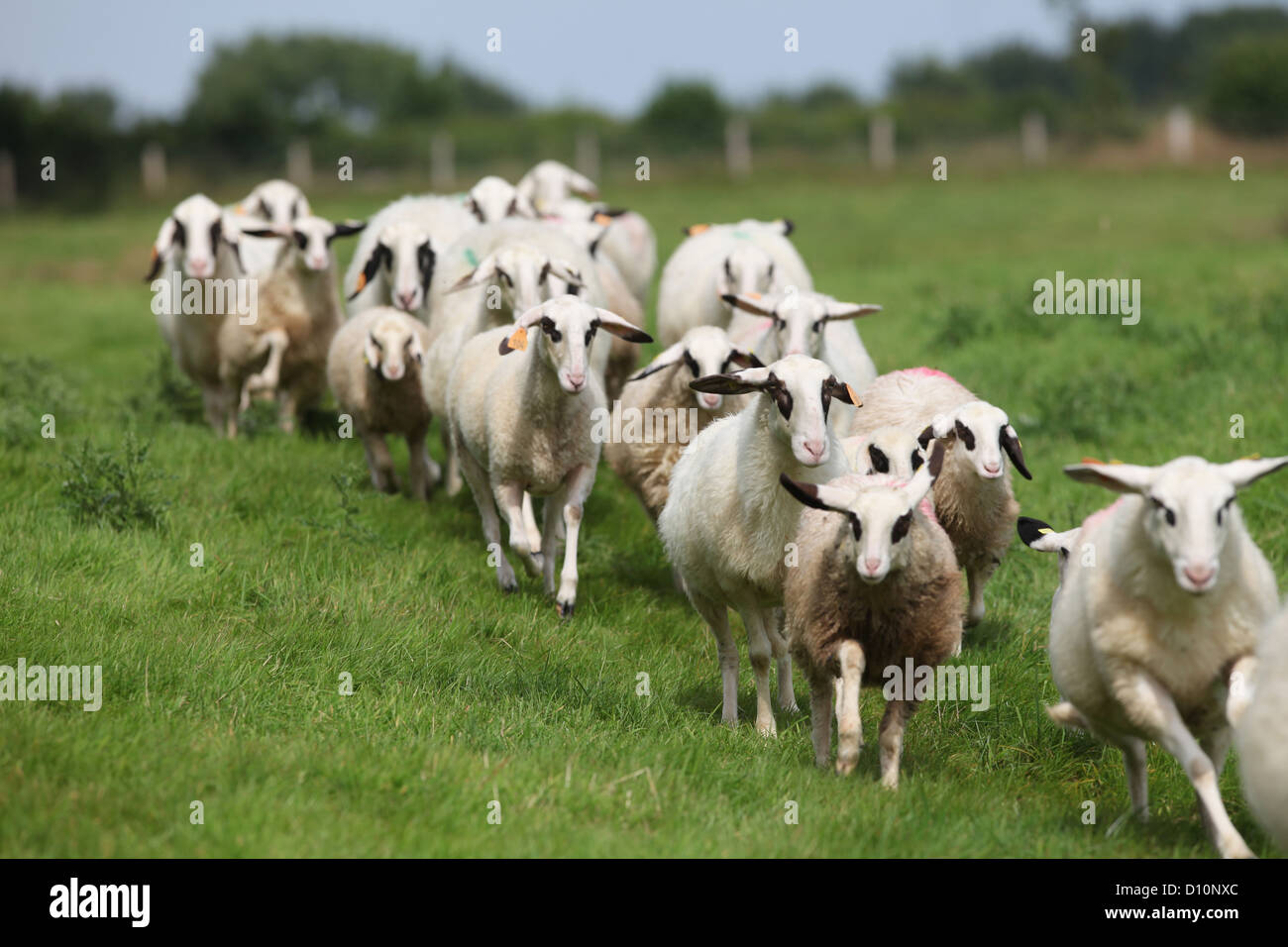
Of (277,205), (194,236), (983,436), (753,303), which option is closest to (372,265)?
(194,236)

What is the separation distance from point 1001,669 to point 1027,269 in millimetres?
10286

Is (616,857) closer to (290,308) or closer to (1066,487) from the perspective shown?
(1066,487)

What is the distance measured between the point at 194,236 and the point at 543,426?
457 cm

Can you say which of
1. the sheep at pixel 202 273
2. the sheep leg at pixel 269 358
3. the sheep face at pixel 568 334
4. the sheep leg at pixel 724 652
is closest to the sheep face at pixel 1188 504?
the sheep leg at pixel 724 652

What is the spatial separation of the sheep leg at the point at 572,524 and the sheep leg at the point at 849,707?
7.68ft

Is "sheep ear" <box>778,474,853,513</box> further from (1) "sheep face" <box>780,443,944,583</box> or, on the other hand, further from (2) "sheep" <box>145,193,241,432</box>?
(2) "sheep" <box>145,193,241,432</box>

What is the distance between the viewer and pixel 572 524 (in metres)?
7.63

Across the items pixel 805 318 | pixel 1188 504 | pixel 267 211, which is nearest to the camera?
pixel 1188 504

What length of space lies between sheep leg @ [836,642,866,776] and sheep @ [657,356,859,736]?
794 millimetres

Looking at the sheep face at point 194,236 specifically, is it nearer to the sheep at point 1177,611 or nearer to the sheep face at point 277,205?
the sheep face at point 277,205

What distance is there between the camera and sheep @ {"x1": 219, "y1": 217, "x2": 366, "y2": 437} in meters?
10.7

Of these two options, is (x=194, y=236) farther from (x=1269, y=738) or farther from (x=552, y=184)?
(x=1269, y=738)

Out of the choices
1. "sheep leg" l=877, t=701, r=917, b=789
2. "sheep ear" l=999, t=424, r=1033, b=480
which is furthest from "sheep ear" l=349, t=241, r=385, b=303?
"sheep leg" l=877, t=701, r=917, b=789

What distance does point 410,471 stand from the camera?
9.48 m
